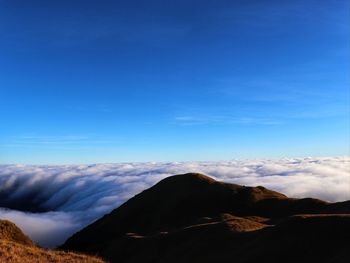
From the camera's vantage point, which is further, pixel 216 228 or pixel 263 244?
pixel 216 228

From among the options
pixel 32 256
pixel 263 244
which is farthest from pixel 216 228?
pixel 32 256

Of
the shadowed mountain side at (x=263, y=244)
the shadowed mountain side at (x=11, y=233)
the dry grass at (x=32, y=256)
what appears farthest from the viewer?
the shadowed mountain side at (x=11, y=233)

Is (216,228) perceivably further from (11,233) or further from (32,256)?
(32,256)

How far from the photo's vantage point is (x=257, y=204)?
409 feet

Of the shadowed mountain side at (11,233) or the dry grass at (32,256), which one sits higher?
the shadowed mountain side at (11,233)

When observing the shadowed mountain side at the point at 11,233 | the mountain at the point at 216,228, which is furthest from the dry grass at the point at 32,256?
the mountain at the point at 216,228

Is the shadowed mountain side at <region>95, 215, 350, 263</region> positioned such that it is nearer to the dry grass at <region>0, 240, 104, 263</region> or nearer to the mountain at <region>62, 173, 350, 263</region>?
the mountain at <region>62, 173, 350, 263</region>

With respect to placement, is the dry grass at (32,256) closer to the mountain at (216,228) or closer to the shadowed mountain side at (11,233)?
the shadowed mountain side at (11,233)

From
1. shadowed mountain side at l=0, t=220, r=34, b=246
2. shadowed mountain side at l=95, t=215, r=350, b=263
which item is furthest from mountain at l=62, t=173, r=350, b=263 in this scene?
shadowed mountain side at l=0, t=220, r=34, b=246

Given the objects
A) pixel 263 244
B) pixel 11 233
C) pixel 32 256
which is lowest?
pixel 263 244

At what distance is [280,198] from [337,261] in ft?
305

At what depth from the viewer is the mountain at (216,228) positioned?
146 feet

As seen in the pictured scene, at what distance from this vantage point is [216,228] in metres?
66.7

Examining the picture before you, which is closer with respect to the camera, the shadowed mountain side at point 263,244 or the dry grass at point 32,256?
the dry grass at point 32,256
